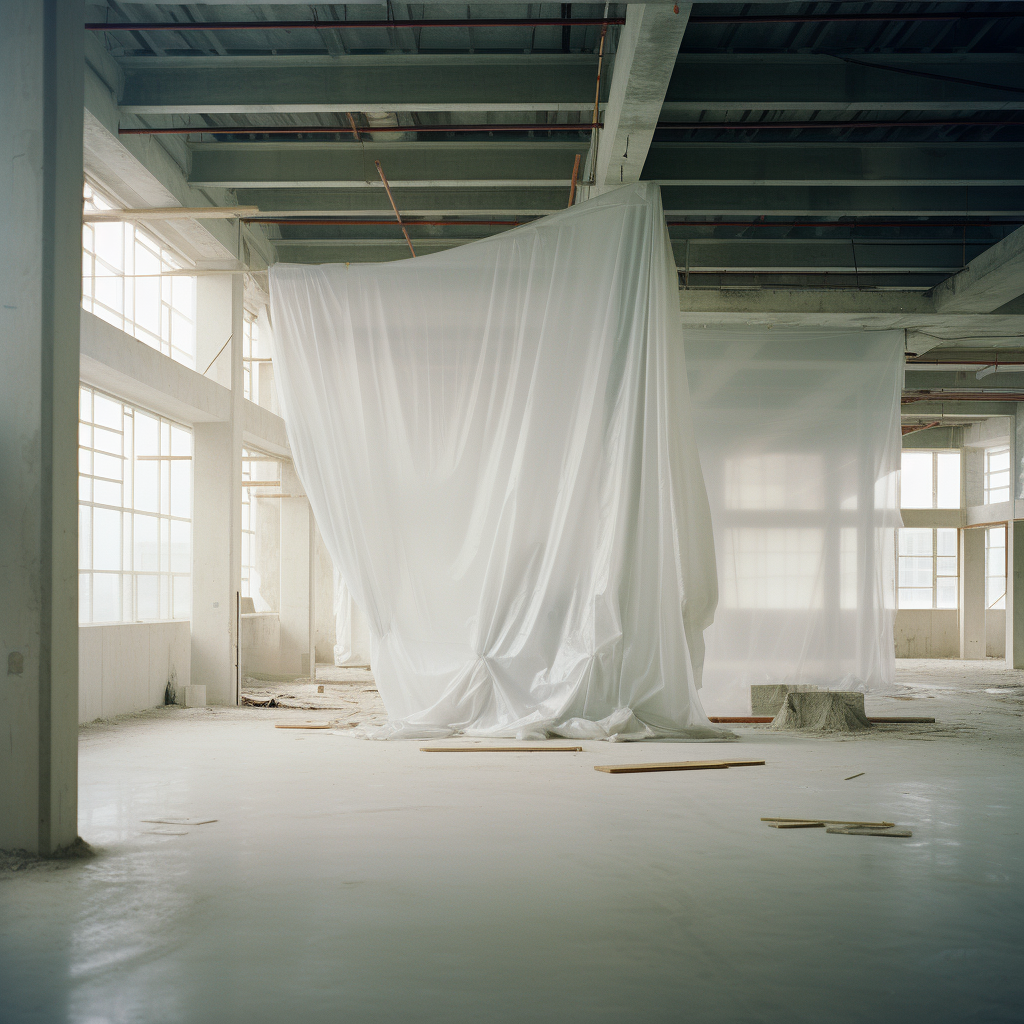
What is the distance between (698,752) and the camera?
6852 millimetres

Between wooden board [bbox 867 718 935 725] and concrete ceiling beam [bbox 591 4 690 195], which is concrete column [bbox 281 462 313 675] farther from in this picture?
wooden board [bbox 867 718 935 725]

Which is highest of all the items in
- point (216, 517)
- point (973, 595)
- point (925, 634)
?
point (216, 517)

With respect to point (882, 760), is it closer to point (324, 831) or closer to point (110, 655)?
point (324, 831)

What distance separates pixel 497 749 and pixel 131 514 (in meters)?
4.82

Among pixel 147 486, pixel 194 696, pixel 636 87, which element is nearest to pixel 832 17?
A: pixel 636 87

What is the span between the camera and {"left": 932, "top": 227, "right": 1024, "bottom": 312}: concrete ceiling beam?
341 inches

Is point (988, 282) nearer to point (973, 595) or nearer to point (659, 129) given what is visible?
point (659, 129)

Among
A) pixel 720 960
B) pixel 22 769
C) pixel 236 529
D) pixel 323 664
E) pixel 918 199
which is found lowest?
pixel 323 664

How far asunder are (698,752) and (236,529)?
5856 mm

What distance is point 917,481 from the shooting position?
1931cm

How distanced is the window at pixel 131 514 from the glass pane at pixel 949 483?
15447 millimetres

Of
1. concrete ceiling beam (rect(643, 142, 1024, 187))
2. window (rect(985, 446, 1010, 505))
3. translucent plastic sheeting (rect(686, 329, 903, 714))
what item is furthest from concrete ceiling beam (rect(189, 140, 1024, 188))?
window (rect(985, 446, 1010, 505))

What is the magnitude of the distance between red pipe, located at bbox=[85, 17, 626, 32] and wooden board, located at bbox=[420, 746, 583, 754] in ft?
16.6

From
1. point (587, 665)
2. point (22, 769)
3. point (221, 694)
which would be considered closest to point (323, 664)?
point (221, 694)
